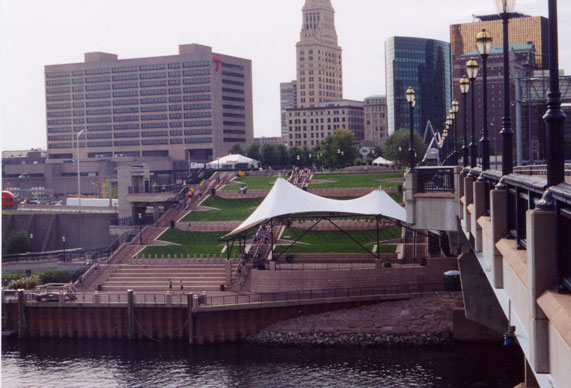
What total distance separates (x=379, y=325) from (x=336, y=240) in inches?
620

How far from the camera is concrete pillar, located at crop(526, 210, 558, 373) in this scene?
8.40 meters

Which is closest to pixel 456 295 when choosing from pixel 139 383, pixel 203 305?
pixel 203 305

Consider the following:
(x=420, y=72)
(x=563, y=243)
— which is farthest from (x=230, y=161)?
(x=563, y=243)

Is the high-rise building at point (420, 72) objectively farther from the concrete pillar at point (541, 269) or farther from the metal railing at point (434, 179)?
the concrete pillar at point (541, 269)

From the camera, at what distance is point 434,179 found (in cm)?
3684

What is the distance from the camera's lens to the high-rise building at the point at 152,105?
598ft

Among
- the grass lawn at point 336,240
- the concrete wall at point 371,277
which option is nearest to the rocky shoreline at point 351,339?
the concrete wall at point 371,277

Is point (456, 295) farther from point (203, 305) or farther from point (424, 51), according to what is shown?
point (424, 51)

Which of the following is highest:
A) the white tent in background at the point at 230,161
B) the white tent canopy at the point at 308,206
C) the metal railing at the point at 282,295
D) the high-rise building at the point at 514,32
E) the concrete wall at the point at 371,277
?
the high-rise building at the point at 514,32

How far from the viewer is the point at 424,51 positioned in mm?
188000

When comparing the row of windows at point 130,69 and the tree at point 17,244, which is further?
the row of windows at point 130,69

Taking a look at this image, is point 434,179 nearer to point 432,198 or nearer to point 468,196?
point 432,198

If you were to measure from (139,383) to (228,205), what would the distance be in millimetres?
41803

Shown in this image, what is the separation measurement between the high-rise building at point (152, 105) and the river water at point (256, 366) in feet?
450
